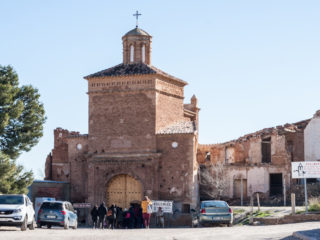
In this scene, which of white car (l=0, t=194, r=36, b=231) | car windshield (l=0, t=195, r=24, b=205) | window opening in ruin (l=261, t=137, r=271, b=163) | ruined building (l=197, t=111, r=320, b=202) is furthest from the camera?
window opening in ruin (l=261, t=137, r=271, b=163)

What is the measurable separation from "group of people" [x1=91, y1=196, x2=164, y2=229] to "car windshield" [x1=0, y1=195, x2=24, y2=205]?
29.0 feet

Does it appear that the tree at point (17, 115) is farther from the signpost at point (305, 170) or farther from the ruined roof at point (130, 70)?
the signpost at point (305, 170)

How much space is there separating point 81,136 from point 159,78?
7743 millimetres

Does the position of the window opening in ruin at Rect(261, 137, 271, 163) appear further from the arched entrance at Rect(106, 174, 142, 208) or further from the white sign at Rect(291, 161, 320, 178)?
the white sign at Rect(291, 161, 320, 178)

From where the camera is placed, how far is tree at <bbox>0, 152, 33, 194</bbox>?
38.9m

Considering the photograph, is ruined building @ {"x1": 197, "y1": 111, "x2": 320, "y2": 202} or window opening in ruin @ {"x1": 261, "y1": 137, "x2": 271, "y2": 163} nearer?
ruined building @ {"x1": 197, "y1": 111, "x2": 320, "y2": 202}

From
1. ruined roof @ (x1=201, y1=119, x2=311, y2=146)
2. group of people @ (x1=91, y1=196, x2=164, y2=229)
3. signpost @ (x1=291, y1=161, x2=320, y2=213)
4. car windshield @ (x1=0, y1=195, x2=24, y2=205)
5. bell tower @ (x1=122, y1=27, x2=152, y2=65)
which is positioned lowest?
group of people @ (x1=91, y1=196, x2=164, y2=229)

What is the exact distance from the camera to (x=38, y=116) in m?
44.3

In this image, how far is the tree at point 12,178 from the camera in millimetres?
38875

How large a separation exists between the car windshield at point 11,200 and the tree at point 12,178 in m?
12.9

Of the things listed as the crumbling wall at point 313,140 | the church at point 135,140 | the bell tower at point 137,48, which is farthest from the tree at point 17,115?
the crumbling wall at point 313,140

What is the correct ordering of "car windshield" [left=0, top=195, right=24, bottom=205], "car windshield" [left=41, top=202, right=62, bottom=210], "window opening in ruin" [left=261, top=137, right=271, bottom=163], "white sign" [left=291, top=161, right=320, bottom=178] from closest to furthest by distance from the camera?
"car windshield" [left=0, top=195, right=24, bottom=205] < "car windshield" [left=41, top=202, right=62, bottom=210] < "white sign" [left=291, top=161, right=320, bottom=178] < "window opening in ruin" [left=261, top=137, right=271, bottom=163]

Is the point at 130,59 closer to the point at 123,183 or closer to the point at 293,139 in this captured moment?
the point at 123,183

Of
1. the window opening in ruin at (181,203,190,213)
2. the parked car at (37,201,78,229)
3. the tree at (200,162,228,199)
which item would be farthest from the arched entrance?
the parked car at (37,201,78,229)
